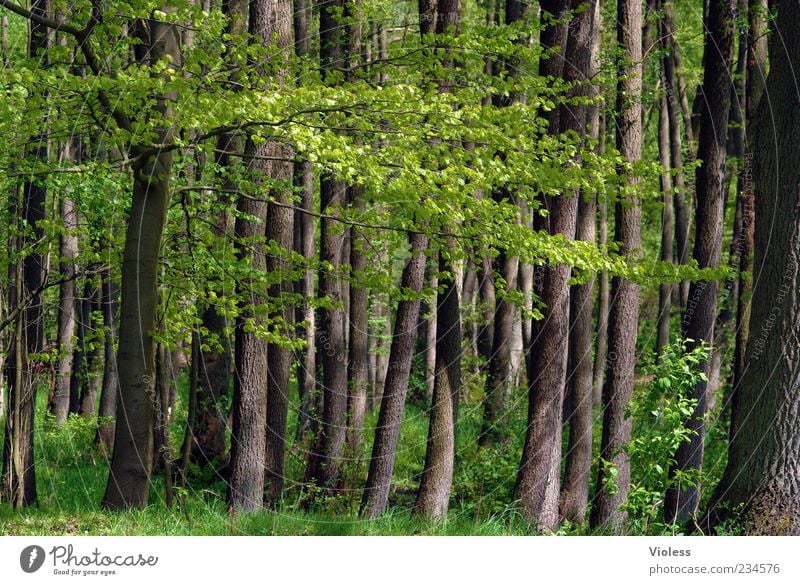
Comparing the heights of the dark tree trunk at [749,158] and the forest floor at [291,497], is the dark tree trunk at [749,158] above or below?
above

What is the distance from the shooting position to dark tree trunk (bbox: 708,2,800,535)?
830 cm

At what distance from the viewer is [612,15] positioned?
22766 mm

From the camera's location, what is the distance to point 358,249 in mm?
11352

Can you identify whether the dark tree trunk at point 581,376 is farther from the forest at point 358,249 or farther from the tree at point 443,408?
the tree at point 443,408

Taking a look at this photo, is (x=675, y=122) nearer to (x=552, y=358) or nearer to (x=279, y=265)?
(x=552, y=358)

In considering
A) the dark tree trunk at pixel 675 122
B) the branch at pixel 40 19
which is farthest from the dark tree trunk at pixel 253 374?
the dark tree trunk at pixel 675 122

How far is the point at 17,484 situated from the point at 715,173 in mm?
10974

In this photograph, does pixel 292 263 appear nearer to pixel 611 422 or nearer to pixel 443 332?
pixel 443 332

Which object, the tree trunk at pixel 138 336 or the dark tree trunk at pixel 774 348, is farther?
the tree trunk at pixel 138 336

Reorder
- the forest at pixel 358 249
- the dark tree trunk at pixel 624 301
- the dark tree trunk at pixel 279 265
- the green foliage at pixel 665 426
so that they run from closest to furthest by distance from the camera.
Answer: the green foliage at pixel 665 426 < the forest at pixel 358 249 < the dark tree trunk at pixel 279 265 < the dark tree trunk at pixel 624 301

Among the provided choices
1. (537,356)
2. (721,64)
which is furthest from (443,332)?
(721,64)

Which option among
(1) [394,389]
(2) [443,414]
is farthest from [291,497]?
(2) [443,414]

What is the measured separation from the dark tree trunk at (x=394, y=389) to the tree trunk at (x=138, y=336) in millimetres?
4078
